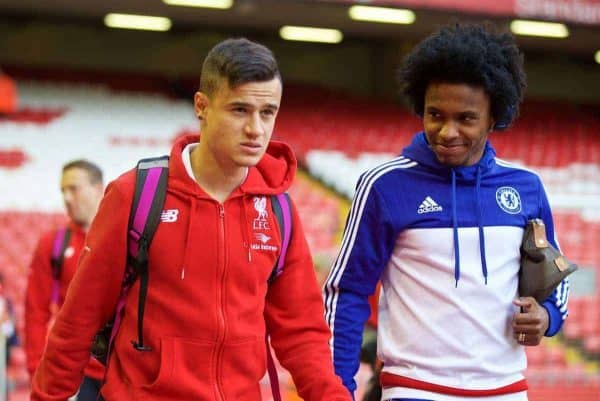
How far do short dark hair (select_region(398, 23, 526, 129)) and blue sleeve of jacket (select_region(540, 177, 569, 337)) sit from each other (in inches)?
13.5

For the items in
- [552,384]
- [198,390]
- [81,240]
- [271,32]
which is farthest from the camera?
[271,32]

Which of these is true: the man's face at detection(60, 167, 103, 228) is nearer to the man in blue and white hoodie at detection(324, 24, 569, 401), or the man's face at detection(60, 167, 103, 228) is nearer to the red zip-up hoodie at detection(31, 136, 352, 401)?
the man in blue and white hoodie at detection(324, 24, 569, 401)

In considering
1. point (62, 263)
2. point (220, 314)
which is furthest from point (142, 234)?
point (62, 263)

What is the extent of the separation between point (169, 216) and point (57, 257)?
368cm

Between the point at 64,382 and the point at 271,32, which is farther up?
the point at 271,32

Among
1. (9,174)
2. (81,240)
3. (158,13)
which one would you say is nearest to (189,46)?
(158,13)

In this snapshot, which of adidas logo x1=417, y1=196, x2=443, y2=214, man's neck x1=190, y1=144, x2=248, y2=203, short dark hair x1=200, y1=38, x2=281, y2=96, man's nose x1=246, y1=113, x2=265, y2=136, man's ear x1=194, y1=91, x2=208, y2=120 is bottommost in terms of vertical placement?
adidas logo x1=417, y1=196, x2=443, y2=214

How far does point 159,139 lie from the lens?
1484 cm

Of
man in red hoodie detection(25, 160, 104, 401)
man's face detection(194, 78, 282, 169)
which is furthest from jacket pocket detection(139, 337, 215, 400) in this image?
man in red hoodie detection(25, 160, 104, 401)

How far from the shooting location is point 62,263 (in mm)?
7074

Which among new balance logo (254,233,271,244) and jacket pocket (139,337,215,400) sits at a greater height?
new balance logo (254,233,271,244)

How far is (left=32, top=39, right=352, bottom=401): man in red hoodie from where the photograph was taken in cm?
353

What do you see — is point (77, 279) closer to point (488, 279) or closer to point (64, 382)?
point (64, 382)

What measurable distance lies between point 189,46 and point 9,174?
3.53m
